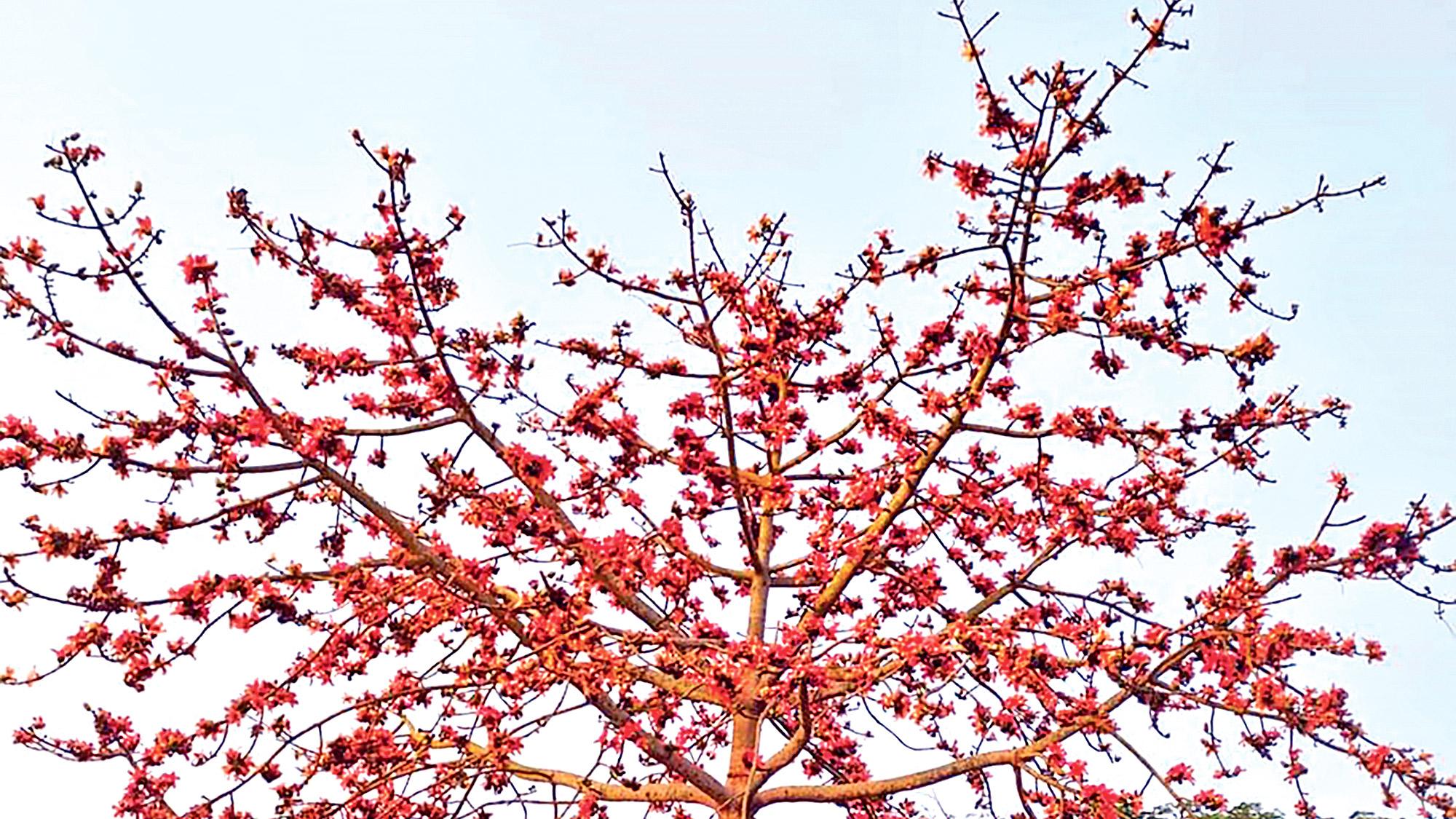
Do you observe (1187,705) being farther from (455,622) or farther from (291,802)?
(291,802)

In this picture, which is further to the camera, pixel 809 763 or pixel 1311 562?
→ pixel 809 763

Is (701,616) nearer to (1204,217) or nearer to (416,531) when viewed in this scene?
(416,531)

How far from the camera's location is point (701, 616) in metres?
7.08

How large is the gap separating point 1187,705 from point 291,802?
13.4 ft

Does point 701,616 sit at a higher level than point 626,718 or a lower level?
higher

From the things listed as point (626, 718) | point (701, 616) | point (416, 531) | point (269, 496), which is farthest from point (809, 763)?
point (269, 496)

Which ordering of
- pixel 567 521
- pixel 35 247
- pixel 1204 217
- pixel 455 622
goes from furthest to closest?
pixel 455 622, pixel 567 521, pixel 1204 217, pixel 35 247

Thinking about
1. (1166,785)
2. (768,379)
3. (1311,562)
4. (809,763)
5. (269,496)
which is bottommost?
(1166,785)

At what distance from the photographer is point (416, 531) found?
20.3ft

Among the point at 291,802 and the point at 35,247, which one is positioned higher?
the point at 35,247

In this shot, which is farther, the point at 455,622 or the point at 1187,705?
the point at 455,622

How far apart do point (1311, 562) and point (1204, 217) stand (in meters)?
1.51

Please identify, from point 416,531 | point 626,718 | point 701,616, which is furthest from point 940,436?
point 416,531

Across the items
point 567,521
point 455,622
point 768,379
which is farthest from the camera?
point 768,379
